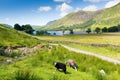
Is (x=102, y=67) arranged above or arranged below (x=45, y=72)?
below

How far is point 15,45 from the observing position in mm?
47344

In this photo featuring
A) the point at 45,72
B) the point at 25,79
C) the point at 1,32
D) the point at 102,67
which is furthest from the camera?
the point at 1,32

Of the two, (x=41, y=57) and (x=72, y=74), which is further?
(x=41, y=57)

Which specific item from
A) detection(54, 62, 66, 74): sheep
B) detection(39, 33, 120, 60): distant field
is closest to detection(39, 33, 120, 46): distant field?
detection(39, 33, 120, 60): distant field

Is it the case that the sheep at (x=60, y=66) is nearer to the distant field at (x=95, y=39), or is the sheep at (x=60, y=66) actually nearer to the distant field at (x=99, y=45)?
the distant field at (x=99, y=45)

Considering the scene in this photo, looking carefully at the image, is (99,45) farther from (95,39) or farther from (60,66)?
(60,66)

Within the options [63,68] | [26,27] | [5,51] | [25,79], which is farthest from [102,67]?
[26,27]

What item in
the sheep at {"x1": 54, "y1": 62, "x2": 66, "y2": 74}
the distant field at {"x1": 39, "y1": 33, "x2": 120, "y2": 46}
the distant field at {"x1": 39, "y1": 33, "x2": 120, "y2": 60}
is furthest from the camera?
the distant field at {"x1": 39, "y1": 33, "x2": 120, "y2": 46}

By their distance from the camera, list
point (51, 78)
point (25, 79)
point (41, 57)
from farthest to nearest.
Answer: point (41, 57) < point (51, 78) < point (25, 79)

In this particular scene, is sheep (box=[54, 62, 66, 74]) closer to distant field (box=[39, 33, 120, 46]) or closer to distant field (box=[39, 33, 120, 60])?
distant field (box=[39, 33, 120, 60])

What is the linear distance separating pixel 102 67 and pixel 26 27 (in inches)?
6124

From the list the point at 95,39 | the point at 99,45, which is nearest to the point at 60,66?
the point at 99,45

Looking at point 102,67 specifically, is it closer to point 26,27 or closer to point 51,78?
point 51,78

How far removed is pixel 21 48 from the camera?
155 feet
